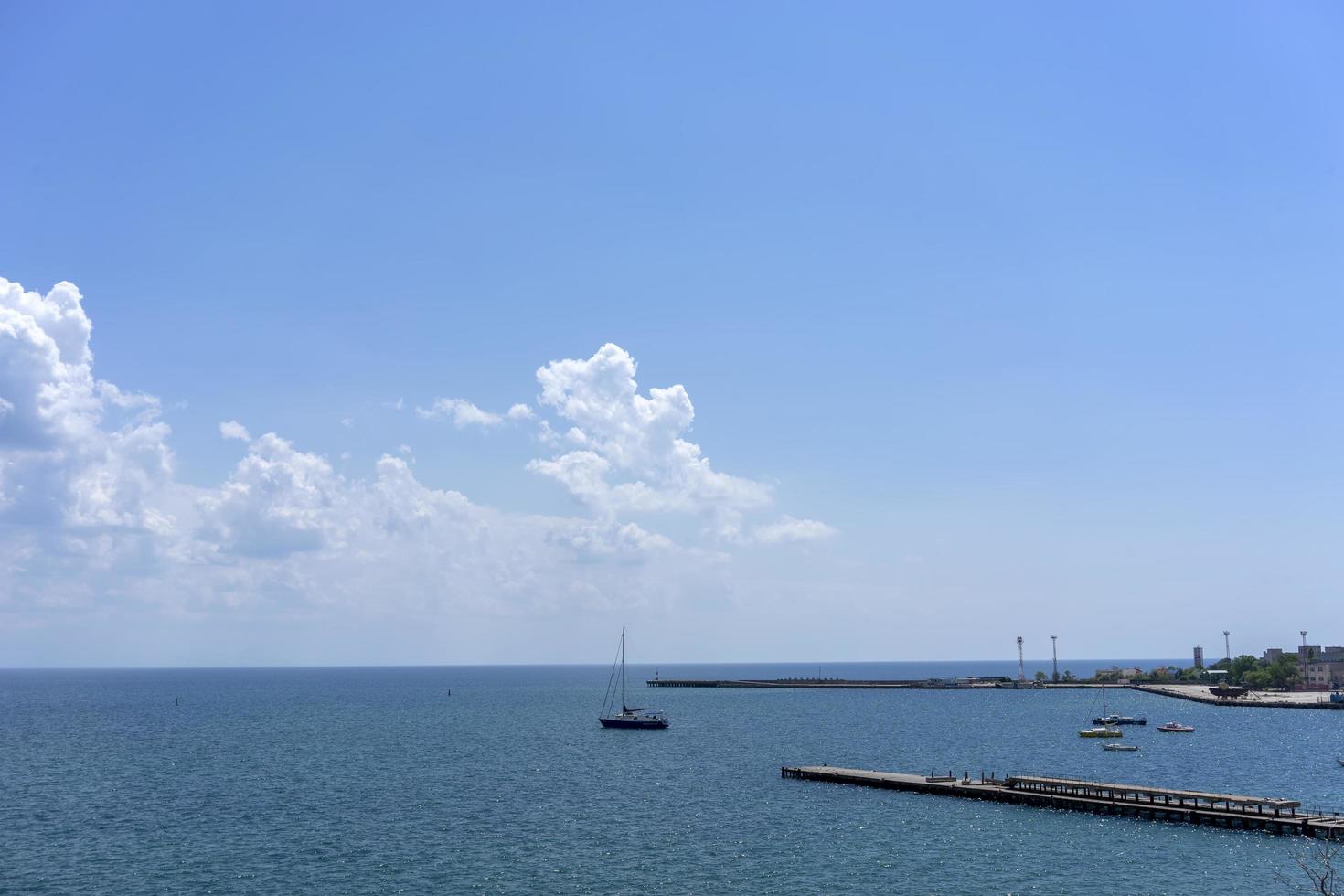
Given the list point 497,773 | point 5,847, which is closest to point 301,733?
point 497,773

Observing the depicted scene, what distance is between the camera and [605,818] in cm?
8075

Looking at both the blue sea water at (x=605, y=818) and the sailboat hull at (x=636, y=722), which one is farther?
the sailboat hull at (x=636, y=722)

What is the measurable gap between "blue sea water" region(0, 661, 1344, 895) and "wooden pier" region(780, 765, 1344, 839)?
200 centimetres

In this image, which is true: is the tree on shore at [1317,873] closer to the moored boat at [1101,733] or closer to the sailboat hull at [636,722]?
the moored boat at [1101,733]

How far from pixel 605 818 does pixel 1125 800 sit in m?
40.8

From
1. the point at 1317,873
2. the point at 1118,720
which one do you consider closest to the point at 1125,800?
the point at 1317,873

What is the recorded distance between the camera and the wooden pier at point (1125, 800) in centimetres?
7275

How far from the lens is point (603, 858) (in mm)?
66562

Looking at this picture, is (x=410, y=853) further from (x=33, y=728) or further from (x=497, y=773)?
(x=33, y=728)

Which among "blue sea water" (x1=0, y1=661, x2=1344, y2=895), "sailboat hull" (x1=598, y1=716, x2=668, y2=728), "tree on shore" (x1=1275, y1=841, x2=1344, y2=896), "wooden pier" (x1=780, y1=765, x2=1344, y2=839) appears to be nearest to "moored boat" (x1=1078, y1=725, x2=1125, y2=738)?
"blue sea water" (x1=0, y1=661, x2=1344, y2=895)

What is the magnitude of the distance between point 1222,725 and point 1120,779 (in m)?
73.6

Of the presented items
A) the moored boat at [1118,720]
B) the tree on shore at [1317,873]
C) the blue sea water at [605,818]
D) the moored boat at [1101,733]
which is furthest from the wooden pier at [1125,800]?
the moored boat at [1118,720]

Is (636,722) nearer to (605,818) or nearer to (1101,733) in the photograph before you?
(1101,733)

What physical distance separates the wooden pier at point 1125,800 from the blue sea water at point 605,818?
6.55 feet
